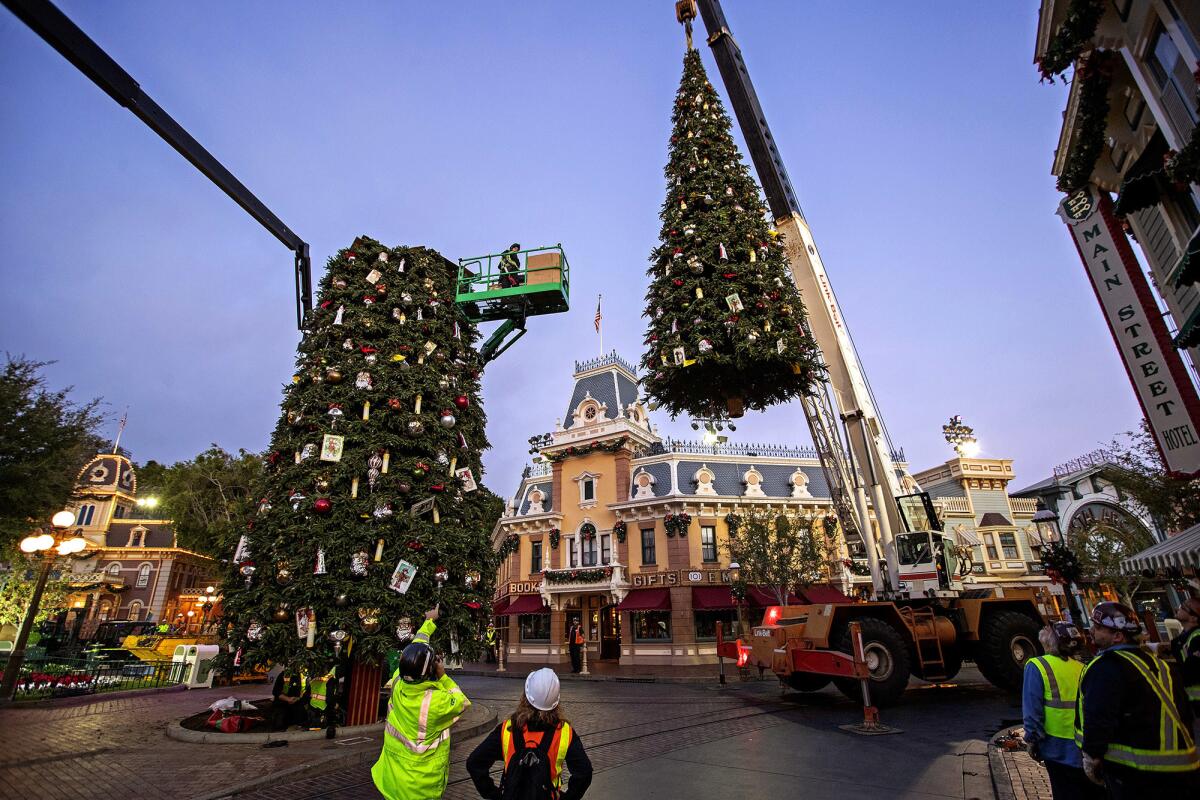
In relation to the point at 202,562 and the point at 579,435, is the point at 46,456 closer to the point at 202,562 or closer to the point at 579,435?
the point at 579,435

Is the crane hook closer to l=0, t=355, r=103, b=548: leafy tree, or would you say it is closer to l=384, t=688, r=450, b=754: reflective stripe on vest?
l=384, t=688, r=450, b=754: reflective stripe on vest

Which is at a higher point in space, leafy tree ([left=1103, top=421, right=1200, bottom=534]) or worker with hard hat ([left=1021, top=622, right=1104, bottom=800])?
leafy tree ([left=1103, top=421, right=1200, bottom=534])

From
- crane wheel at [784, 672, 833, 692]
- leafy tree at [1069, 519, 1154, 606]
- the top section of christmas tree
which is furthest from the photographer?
leafy tree at [1069, 519, 1154, 606]

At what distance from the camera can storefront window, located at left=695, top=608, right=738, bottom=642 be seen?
84.8ft

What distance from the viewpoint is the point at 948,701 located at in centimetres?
1134

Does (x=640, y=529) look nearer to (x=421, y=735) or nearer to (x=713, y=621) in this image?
(x=713, y=621)

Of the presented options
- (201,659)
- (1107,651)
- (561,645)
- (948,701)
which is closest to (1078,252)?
(948,701)

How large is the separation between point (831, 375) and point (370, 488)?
954cm

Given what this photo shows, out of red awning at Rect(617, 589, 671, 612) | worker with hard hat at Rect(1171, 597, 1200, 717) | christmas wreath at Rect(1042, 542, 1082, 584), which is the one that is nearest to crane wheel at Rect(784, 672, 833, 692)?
worker with hard hat at Rect(1171, 597, 1200, 717)

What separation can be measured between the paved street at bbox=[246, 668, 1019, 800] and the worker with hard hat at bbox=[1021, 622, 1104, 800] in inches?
63.1

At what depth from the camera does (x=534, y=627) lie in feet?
98.6

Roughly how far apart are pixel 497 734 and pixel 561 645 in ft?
92.3

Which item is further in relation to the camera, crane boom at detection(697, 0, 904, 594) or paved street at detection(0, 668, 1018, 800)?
crane boom at detection(697, 0, 904, 594)

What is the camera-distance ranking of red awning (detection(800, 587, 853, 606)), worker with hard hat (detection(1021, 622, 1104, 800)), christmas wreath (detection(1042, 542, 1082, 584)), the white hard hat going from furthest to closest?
red awning (detection(800, 587, 853, 606)), christmas wreath (detection(1042, 542, 1082, 584)), worker with hard hat (detection(1021, 622, 1104, 800)), the white hard hat
